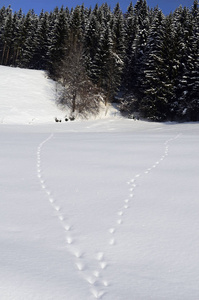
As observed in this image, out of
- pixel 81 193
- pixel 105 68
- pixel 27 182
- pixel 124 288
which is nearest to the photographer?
pixel 124 288

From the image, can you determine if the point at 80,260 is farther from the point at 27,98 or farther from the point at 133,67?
the point at 133,67

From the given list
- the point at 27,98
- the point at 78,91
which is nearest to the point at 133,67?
the point at 78,91

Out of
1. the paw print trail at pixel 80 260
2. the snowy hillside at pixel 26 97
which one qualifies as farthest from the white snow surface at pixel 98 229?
the snowy hillside at pixel 26 97

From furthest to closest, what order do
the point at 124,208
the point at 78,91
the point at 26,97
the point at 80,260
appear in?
the point at 78,91
the point at 26,97
the point at 124,208
the point at 80,260

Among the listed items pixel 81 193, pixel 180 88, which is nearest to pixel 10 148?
pixel 81 193

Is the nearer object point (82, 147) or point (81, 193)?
point (81, 193)

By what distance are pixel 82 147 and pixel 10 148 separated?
2.43 meters

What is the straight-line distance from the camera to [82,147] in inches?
379

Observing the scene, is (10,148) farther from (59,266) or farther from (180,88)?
(180,88)

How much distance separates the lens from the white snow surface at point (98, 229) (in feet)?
8.10

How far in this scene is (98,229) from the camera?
3596 millimetres

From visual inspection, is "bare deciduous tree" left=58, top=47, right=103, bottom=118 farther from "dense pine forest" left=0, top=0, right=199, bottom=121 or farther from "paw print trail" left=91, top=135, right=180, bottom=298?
"paw print trail" left=91, top=135, right=180, bottom=298

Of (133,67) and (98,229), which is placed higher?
(133,67)

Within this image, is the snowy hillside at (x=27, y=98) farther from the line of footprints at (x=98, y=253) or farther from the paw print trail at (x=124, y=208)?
the line of footprints at (x=98, y=253)
